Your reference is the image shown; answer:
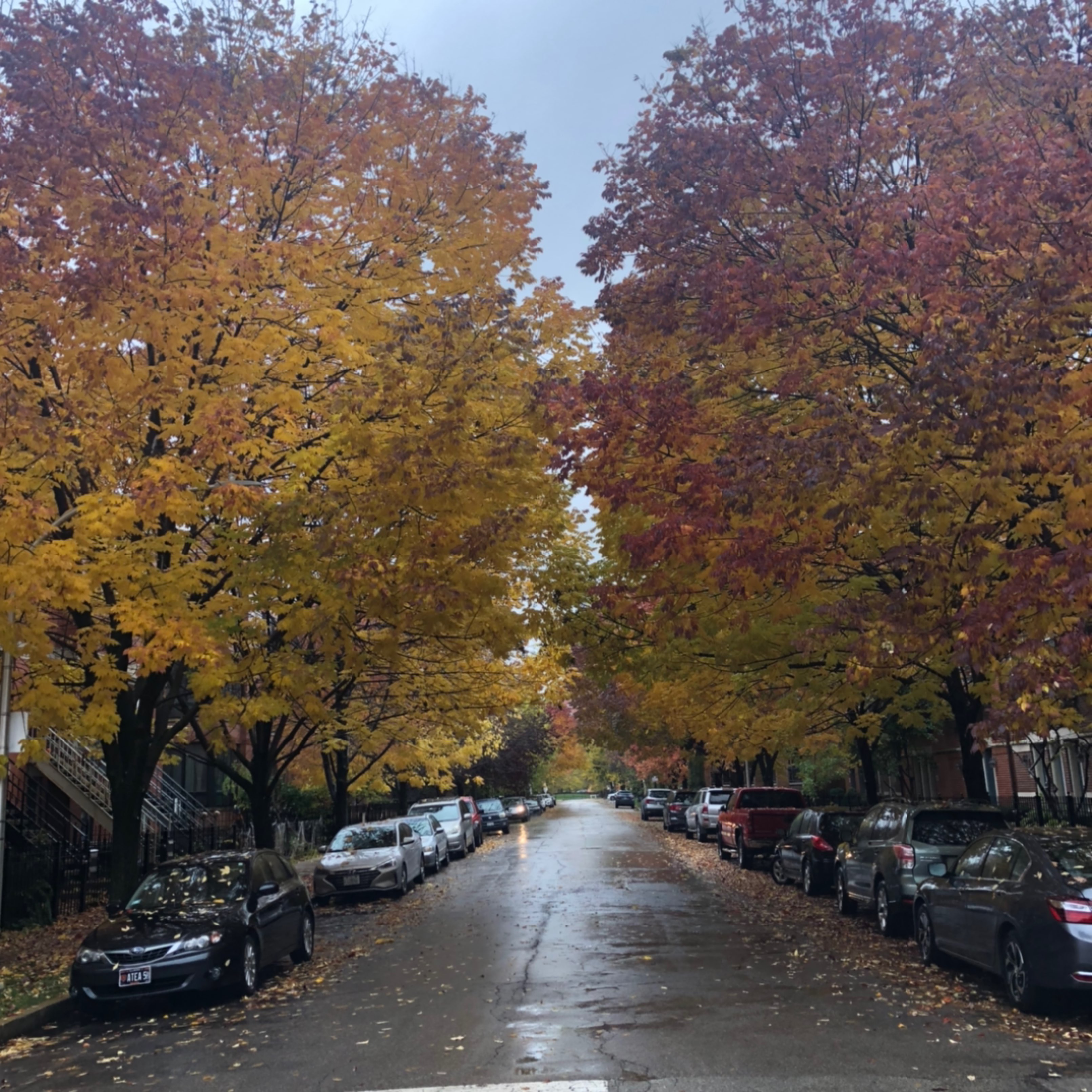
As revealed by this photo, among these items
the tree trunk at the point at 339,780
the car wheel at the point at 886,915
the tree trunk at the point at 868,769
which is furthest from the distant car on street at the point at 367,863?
the tree trunk at the point at 868,769

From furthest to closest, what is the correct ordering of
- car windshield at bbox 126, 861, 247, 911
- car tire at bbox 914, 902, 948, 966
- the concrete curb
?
Result: car windshield at bbox 126, 861, 247, 911
car tire at bbox 914, 902, 948, 966
the concrete curb

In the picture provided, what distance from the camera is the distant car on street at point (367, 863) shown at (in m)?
19.7

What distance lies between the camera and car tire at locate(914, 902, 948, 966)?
426 inches

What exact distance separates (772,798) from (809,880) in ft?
26.0

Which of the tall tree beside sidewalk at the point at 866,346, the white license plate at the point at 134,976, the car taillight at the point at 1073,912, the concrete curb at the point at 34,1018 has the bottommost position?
the concrete curb at the point at 34,1018

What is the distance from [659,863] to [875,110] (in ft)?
64.7

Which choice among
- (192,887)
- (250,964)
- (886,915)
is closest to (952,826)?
(886,915)

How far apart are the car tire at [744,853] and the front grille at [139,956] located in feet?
55.0

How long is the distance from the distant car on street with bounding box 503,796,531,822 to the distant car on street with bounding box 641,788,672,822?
280 inches

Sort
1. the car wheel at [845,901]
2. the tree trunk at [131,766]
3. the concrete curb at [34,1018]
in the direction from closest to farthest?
the concrete curb at [34,1018]
the tree trunk at [131,766]
the car wheel at [845,901]

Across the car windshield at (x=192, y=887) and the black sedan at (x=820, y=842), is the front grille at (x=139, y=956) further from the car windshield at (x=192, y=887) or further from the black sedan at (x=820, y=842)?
the black sedan at (x=820, y=842)

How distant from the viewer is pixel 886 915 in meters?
13.0

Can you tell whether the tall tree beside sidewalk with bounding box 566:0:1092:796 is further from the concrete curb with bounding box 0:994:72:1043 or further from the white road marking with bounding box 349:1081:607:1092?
the concrete curb with bounding box 0:994:72:1043

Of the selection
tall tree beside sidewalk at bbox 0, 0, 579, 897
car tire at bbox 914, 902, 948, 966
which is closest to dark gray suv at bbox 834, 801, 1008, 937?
car tire at bbox 914, 902, 948, 966
